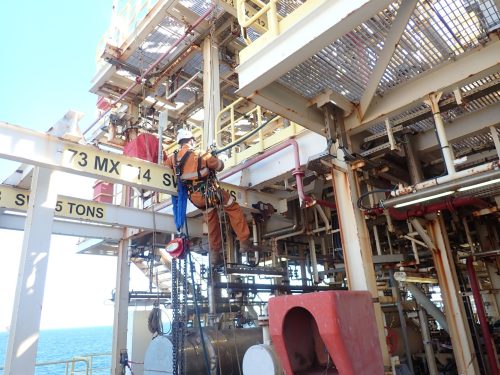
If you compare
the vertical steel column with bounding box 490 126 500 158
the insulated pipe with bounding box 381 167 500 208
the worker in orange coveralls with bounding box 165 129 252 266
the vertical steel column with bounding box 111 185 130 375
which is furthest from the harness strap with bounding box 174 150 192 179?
the vertical steel column with bounding box 111 185 130 375

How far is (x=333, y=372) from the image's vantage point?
3639 millimetres

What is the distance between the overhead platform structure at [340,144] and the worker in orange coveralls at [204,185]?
33cm

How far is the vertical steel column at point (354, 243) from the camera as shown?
470cm

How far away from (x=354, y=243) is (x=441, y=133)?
1.69m

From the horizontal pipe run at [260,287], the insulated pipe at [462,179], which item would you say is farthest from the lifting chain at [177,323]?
the insulated pipe at [462,179]

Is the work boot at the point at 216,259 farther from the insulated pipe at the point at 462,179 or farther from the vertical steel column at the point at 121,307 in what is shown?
the vertical steel column at the point at 121,307

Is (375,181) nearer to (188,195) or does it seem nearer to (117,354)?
(188,195)

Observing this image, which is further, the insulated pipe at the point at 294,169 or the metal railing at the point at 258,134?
the metal railing at the point at 258,134

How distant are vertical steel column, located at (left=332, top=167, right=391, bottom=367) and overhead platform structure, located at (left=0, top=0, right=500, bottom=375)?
19 mm

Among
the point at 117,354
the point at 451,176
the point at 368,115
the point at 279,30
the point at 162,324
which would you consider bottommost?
the point at 117,354

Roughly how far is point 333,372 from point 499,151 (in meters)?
3.76

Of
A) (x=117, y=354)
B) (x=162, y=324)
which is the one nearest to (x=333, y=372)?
(x=162, y=324)

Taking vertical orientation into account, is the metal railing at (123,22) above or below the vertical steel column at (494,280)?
above

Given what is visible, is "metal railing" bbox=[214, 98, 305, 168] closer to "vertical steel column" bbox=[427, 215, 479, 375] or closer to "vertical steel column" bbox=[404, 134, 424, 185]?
"vertical steel column" bbox=[404, 134, 424, 185]
